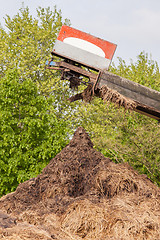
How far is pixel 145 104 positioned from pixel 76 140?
2.52 m

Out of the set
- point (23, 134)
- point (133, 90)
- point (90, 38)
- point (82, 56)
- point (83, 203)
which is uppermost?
point (90, 38)

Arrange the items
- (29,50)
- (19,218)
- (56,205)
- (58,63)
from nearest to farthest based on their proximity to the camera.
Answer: (19,218) < (56,205) < (58,63) < (29,50)

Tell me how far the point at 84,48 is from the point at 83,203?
279 centimetres

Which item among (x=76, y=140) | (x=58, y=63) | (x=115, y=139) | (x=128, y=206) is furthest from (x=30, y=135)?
(x=128, y=206)

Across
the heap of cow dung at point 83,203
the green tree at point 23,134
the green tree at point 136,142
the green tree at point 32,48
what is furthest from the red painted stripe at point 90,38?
the green tree at point 32,48

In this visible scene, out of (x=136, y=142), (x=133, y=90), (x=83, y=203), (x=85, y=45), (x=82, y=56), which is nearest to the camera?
(x=83, y=203)

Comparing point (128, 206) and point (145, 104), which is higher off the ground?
point (145, 104)

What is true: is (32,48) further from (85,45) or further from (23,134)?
(85,45)

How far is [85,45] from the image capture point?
5996 millimetres

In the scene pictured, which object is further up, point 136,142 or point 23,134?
point 136,142

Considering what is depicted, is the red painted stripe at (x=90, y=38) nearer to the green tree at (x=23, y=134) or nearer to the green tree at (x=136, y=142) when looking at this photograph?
the green tree at (x=136, y=142)

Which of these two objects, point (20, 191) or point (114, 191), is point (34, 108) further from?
point (114, 191)

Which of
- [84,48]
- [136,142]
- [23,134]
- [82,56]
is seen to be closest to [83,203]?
[82,56]

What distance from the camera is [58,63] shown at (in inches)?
231
